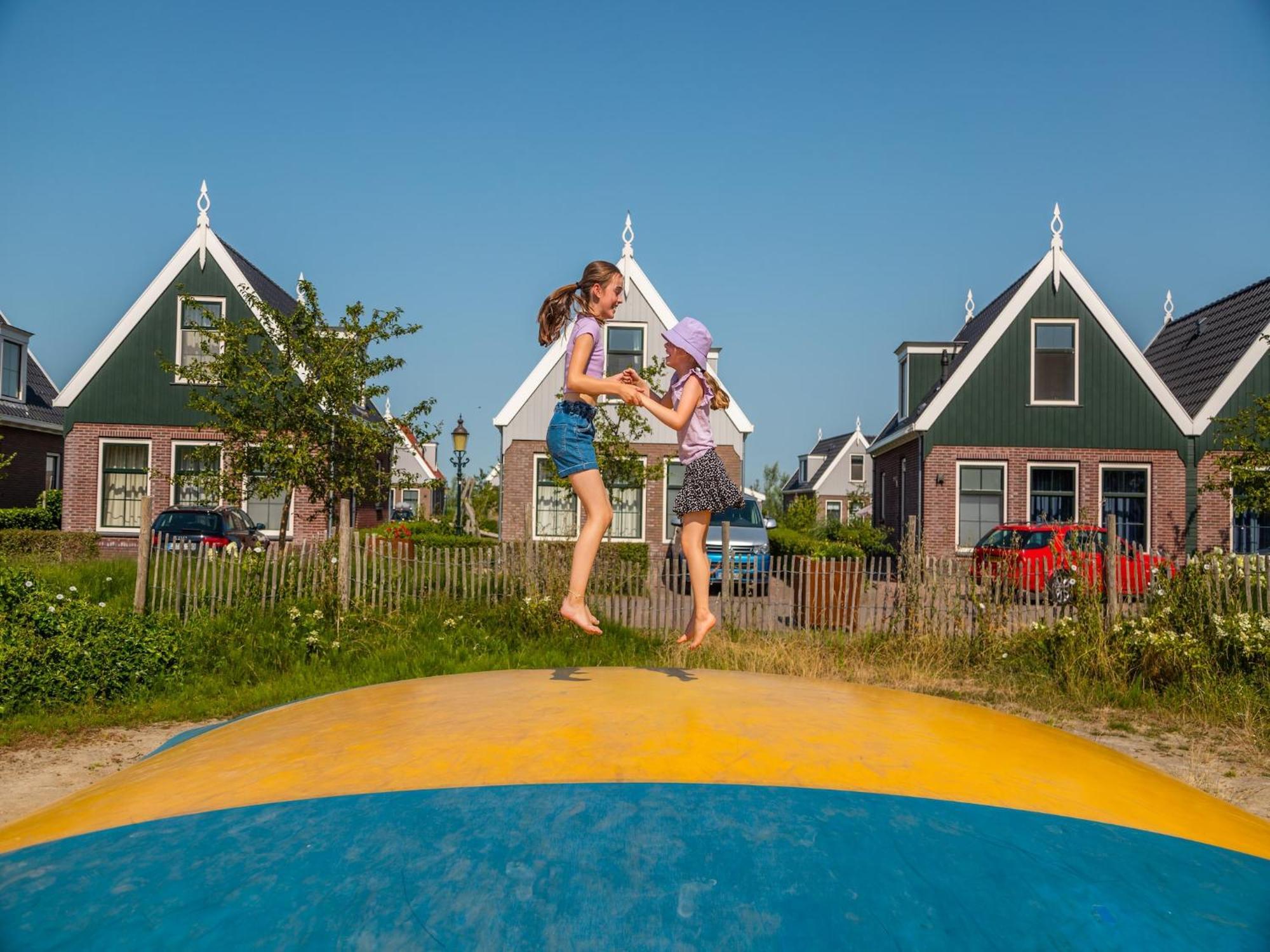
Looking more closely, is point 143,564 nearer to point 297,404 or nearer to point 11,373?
point 297,404

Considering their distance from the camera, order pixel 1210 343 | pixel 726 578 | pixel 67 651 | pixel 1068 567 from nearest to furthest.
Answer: pixel 67 651
pixel 1068 567
pixel 726 578
pixel 1210 343

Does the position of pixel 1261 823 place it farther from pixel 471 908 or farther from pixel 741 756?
pixel 471 908

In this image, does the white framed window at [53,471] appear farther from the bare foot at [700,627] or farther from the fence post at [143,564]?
the bare foot at [700,627]

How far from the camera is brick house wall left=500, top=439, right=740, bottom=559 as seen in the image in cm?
2472

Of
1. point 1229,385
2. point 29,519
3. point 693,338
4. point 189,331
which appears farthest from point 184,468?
point 1229,385

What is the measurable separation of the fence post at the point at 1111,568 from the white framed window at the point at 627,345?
1387 centimetres

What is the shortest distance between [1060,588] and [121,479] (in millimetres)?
23042

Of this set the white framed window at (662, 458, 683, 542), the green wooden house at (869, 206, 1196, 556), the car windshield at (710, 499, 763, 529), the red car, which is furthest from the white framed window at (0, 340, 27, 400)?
the red car

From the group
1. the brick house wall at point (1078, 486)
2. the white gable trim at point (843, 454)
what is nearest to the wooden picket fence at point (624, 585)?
the brick house wall at point (1078, 486)

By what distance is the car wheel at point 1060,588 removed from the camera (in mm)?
11375

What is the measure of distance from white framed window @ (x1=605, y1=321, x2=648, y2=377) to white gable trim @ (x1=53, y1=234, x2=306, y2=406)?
933 centimetres

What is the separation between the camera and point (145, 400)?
2491cm

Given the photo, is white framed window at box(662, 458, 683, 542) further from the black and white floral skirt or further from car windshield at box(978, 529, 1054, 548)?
the black and white floral skirt

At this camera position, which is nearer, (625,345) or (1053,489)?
(1053,489)
